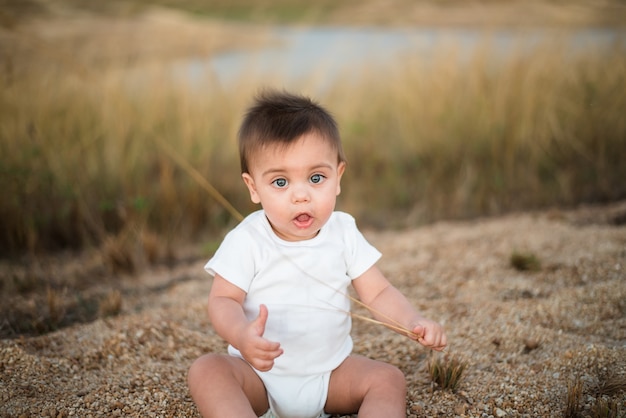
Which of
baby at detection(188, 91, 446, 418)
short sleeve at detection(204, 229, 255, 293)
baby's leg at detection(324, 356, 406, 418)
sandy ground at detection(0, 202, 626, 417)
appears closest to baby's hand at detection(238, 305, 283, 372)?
baby at detection(188, 91, 446, 418)

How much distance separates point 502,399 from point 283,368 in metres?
0.71

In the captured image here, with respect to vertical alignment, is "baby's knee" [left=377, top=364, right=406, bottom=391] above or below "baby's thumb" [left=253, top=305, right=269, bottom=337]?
below

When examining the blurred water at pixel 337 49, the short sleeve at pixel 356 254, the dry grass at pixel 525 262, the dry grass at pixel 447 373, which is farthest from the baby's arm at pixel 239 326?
the blurred water at pixel 337 49

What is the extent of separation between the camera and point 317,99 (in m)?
4.44

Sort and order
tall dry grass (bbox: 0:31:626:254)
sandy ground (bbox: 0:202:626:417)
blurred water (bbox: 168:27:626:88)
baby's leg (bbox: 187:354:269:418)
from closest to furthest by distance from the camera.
→ baby's leg (bbox: 187:354:269:418)
sandy ground (bbox: 0:202:626:417)
tall dry grass (bbox: 0:31:626:254)
blurred water (bbox: 168:27:626:88)

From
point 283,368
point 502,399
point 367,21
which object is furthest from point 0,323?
point 367,21

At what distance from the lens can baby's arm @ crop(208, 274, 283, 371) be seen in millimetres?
1575

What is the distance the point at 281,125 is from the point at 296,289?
19.8 inches

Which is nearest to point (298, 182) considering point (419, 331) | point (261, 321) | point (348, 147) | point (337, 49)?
point (261, 321)

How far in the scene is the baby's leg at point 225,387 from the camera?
1.67 m

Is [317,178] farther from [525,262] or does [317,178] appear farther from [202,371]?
[525,262]

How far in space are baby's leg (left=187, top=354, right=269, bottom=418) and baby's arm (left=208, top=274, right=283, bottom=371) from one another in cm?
10

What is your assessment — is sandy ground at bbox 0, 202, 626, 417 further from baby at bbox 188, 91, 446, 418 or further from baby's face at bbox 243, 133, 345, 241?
baby's face at bbox 243, 133, 345, 241

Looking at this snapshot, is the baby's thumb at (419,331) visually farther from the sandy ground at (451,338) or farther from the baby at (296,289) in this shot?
the sandy ground at (451,338)
